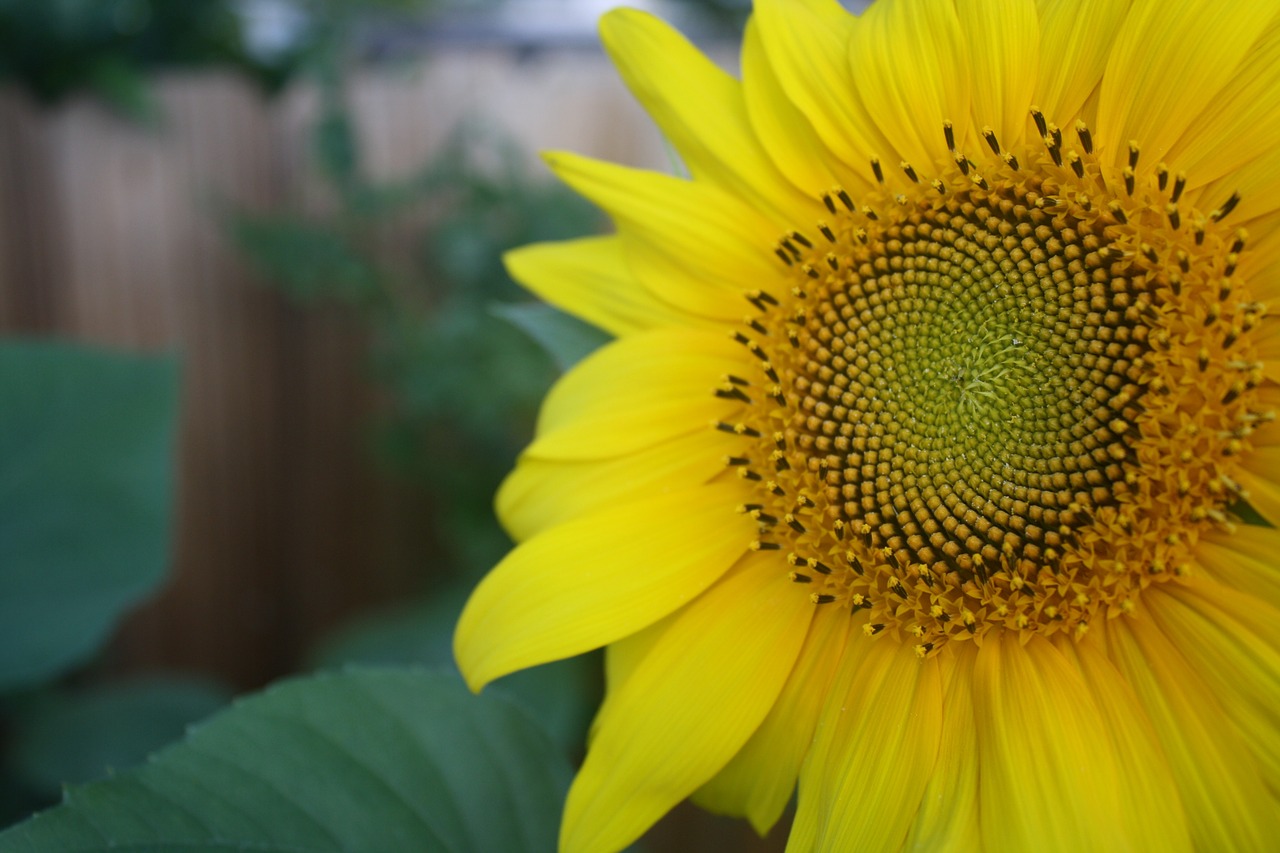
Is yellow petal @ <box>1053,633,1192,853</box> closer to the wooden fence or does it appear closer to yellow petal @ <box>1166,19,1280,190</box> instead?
yellow petal @ <box>1166,19,1280,190</box>

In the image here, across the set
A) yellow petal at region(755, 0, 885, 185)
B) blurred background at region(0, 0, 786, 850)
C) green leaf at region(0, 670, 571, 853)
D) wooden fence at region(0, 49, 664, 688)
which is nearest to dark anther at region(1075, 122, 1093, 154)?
yellow petal at region(755, 0, 885, 185)

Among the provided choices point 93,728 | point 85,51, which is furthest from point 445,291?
point 93,728

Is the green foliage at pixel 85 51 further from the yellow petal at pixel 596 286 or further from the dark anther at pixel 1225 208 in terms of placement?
the dark anther at pixel 1225 208

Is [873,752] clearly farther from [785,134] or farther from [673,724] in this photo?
[785,134]

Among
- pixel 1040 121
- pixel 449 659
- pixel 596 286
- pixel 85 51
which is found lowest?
pixel 449 659

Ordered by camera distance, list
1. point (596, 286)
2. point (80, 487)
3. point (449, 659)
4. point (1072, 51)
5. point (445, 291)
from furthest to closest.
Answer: point (445, 291) < point (449, 659) < point (80, 487) < point (596, 286) < point (1072, 51)

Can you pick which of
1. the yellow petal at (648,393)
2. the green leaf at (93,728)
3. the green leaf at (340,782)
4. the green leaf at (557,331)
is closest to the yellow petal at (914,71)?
the yellow petal at (648,393)
